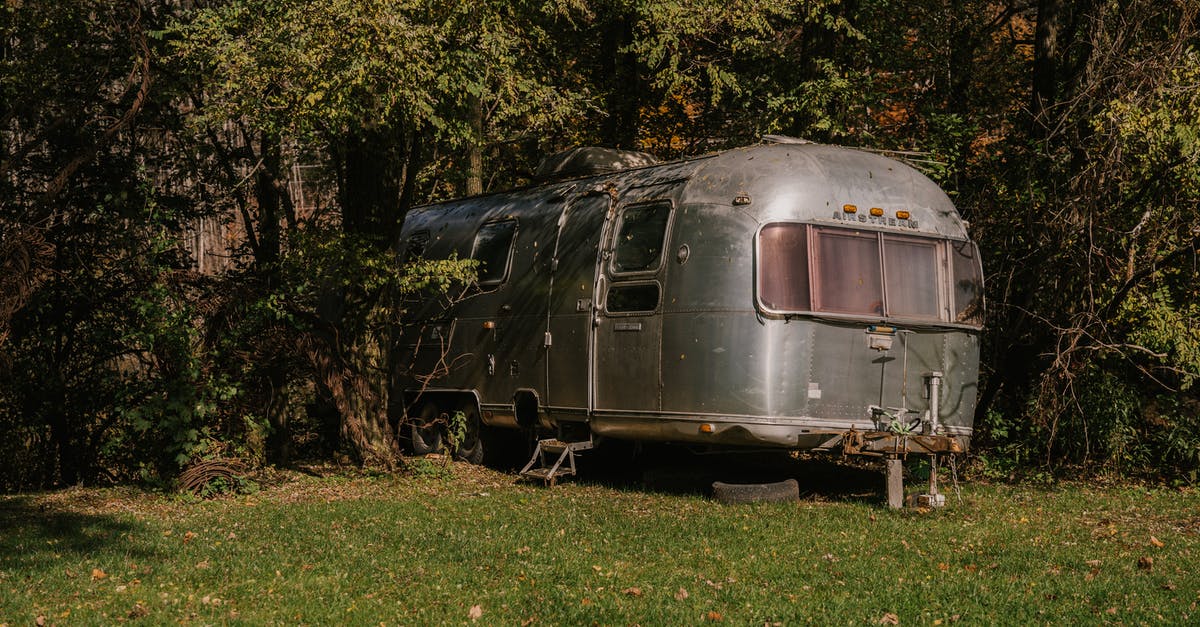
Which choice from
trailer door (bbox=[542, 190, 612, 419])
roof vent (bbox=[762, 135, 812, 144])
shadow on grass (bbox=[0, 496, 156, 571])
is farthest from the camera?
trailer door (bbox=[542, 190, 612, 419])

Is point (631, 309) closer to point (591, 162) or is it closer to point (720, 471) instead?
point (720, 471)

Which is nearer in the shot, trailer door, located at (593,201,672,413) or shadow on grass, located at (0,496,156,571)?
shadow on grass, located at (0,496,156,571)

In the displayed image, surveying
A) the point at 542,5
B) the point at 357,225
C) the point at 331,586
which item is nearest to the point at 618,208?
the point at 357,225

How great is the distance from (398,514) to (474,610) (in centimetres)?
388

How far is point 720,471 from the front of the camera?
13.7 meters

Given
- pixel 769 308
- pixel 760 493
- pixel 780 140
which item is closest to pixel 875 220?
pixel 769 308

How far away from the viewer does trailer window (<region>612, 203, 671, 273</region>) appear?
12.4 meters

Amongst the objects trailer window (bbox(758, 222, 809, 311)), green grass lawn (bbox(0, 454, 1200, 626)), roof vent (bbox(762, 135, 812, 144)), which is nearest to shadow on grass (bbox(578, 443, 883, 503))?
green grass lawn (bbox(0, 454, 1200, 626))

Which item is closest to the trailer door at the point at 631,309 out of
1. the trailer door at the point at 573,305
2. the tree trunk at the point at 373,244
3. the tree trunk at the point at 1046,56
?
the trailer door at the point at 573,305

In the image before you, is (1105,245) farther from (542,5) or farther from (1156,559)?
(542,5)

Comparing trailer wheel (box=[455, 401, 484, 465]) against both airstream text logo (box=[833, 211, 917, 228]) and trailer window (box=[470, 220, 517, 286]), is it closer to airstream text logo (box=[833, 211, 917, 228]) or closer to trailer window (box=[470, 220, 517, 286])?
trailer window (box=[470, 220, 517, 286])

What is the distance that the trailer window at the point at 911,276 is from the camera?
38.7 feet

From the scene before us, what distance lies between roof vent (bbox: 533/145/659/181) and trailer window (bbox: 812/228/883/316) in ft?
11.8

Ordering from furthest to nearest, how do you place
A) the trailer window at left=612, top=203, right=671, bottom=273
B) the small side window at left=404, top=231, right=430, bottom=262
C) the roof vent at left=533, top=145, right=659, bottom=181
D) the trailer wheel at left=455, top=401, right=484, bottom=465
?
the small side window at left=404, top=231, right=430, bottom=262, the trailer wheel at left=455, top=401, right=484, bottom=465, the roof vent at left=533, top=145, right=659, bottom=181, the trailer window at left=612, top=203, right=671, bottom=273
